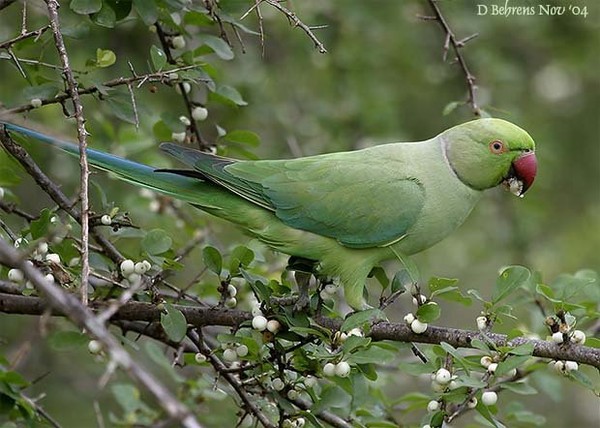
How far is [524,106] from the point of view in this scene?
215 inches

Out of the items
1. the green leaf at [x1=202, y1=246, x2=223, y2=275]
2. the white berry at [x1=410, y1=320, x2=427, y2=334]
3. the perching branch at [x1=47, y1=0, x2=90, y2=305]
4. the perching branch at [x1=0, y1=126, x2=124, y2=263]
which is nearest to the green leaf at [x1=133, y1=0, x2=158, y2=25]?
the perching branch at [x1=47, y1=0, x2=90, y2=305]

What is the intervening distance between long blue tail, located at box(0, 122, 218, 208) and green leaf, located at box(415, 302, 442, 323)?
83cm

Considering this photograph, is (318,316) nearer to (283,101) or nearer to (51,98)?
(51,98)

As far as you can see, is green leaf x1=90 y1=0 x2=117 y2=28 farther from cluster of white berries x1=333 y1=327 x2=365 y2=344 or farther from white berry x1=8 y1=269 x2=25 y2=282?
cluster of white berries x1=333 y1=327 x2=365 y2=344

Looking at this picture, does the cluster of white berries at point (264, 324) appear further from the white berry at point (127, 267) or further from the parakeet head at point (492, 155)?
the parakeet head at point (492, 155)

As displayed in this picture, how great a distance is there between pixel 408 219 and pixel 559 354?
738 millimetres

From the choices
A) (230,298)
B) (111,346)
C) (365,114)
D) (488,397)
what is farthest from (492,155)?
(111,346)

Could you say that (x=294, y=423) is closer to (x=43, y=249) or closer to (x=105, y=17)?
(x=43, y=249)

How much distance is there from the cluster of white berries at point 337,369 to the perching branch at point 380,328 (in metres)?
0.19

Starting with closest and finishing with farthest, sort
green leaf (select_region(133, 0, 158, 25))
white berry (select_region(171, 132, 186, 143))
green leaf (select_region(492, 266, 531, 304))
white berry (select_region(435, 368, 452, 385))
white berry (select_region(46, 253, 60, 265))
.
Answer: white berry (select_region(46, 253, 60, 265)) < white berry (select_region(435, 368, 452, 385)) < green leaf (select_region(492, 266, 531, 304)) < green leaf (select_region(133, 0, 158, 25)) < white berry (select_region(171, 132, 186, 143))

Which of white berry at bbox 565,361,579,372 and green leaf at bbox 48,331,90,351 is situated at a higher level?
green leaf at bbox 48,331,90,351

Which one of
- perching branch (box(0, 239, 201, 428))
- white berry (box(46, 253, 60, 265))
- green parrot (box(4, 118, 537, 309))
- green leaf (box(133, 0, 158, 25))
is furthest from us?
green parrot (box(4, 118, 537, 309))

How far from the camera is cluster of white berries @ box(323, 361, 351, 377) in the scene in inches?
85.4

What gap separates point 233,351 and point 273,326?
129 mm
